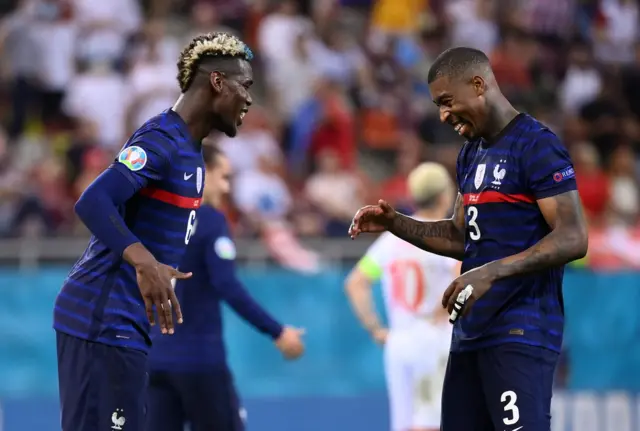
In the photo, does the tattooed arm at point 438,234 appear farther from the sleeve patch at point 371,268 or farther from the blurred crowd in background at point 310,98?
the blurred crowd in background at point 310,98

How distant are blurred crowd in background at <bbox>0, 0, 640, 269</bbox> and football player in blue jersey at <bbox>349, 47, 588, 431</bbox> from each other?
21.2 ft

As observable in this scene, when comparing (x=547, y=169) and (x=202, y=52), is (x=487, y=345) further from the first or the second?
(x=202, y=52)

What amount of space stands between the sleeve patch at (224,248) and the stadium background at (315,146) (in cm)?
331

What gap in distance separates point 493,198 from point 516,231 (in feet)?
0.61

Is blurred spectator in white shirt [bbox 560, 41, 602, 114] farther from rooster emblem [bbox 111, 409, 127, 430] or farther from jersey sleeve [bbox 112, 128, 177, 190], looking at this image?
rooster emblem [bbox 111, 409, 127, 430]

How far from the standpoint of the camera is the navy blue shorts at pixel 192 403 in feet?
24.0

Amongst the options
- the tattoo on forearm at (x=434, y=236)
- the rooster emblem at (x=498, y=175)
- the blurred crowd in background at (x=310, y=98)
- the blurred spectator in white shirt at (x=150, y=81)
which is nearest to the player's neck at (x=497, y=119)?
the rooster emblem at (x=498, y=175)

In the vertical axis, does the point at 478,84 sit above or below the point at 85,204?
above

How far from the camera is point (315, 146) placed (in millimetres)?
14273

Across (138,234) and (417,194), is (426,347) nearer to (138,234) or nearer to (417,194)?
(417,194)

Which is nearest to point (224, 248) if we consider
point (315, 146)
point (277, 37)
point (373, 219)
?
point (373, 219)

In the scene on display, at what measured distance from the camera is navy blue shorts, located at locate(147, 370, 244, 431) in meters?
7.32

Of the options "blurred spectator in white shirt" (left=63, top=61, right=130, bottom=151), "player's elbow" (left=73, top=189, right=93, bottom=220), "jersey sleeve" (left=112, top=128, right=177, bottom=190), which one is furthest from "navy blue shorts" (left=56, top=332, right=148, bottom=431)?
"blurred spectator in white shirt" (left=63, top=61, right=130, bottom=151)

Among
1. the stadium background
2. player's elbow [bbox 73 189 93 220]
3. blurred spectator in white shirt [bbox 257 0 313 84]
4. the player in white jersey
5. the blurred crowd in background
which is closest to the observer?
player's elbow [bbox 73 189 93 220]
